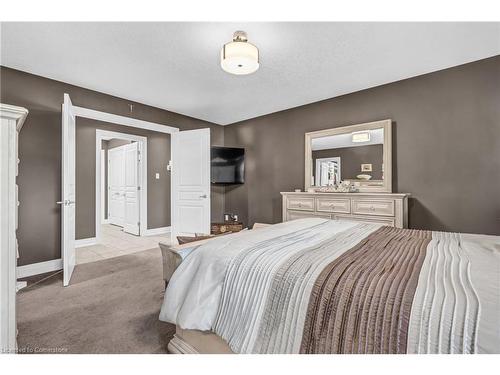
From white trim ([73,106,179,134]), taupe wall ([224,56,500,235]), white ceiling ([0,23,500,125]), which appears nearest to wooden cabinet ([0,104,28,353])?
white ceiling ([0,23,500,125])

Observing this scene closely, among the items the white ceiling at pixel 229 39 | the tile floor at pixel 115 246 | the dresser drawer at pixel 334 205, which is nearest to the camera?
the white ceiling at pixel 229 39

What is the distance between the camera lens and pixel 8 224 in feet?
3.67

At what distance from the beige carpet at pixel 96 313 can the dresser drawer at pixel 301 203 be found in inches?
82.9

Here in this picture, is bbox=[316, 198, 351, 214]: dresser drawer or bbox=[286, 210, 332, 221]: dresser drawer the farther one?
bbox=[286, 210, 332, 221]: dresser drawer

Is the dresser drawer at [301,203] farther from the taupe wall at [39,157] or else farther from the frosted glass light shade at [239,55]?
the taupe wall at [39,157]

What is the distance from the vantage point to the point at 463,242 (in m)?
1.47

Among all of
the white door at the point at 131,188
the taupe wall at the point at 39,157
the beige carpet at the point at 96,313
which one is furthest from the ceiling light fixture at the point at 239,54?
the white door at the point at 131,188

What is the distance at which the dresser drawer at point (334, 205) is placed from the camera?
3206mm

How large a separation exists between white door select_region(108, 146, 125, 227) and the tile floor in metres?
0.62

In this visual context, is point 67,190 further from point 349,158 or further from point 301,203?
point 349,158

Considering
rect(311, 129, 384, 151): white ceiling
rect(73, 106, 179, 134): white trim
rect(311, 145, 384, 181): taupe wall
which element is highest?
rect(73, 106, 179, 134): white trim

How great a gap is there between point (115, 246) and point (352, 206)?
13.1ft

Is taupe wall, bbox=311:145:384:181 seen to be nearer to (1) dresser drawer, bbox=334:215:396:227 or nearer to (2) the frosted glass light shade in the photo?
(1) dresser drawer, bbox=334:215:396:227

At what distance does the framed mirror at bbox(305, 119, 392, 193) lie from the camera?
126 inches
